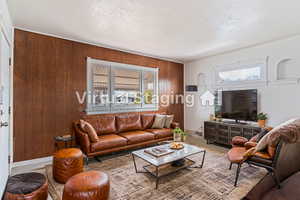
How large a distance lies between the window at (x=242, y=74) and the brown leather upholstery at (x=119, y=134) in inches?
82.6

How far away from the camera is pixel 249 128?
3666mm

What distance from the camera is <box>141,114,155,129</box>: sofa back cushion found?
4531mm

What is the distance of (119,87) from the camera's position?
430 cm

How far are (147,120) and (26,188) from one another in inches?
124

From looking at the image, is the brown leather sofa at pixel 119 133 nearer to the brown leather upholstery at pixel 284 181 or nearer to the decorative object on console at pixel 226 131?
the decorative object on console at pixel 226 131

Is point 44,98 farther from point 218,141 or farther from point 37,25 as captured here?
point 218,141

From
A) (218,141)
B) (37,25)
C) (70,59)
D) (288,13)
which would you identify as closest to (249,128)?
(218,141)

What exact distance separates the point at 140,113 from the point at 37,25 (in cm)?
317

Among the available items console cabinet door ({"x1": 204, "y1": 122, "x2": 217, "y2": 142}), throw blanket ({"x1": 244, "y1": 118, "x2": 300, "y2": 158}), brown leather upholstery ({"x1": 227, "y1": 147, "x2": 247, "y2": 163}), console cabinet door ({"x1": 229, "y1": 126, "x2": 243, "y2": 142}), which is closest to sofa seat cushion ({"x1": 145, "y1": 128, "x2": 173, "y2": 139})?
console cabinet door ({"x1": 204, "y1": 122, "x2": 217, "y2": 142})

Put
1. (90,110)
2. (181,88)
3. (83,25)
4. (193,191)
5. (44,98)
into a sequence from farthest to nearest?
(181,88), (90,110), (44,98), (83,25), (193,191)

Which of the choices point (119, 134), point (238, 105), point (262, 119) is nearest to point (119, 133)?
point (119, 134)

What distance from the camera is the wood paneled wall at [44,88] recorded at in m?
3.05

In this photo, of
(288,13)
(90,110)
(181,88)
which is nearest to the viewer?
(288,13)

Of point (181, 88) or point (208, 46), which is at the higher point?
point (208, 46)
